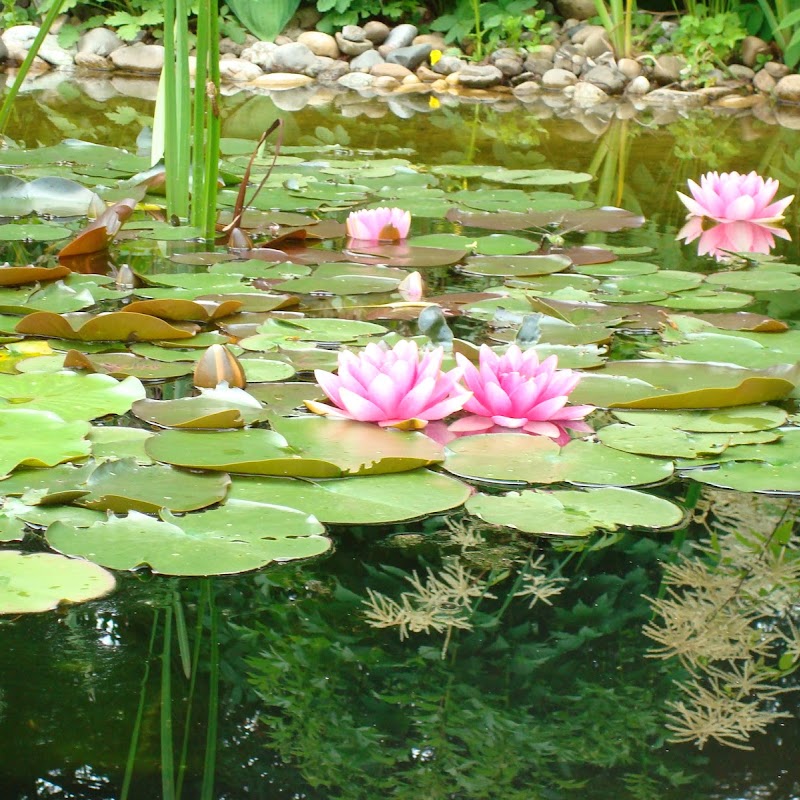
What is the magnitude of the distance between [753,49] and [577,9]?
1362 millimetres

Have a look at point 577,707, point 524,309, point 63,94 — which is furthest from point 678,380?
point 63,94

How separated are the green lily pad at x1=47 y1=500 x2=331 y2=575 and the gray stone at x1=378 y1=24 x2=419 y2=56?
680 centimetres

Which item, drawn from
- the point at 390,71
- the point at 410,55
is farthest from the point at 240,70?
the point at 410,55

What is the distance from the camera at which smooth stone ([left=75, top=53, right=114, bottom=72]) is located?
24.7 feet

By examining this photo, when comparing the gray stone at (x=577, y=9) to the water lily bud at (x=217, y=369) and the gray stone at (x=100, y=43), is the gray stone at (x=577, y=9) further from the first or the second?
the water lily bud at (x=217, y=369)

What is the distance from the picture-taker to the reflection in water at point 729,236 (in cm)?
284

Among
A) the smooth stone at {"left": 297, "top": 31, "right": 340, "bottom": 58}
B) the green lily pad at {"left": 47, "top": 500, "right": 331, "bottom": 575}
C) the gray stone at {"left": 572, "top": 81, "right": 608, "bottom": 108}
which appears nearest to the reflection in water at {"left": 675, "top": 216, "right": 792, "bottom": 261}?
the green lily pad at {"left": 47, "top": 500, "right": 331, "bottom": 575}

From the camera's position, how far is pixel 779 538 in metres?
1.30

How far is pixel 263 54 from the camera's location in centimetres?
743

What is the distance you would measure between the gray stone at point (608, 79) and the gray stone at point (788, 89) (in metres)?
0.92

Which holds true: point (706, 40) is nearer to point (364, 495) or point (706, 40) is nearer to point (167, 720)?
point (364, 495)

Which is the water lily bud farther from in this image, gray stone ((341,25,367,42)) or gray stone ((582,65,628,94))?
gray stone ((341,25,367,42))

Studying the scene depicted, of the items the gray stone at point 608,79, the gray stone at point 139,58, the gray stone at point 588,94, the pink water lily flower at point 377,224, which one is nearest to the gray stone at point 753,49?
the gray stone at point 608,79

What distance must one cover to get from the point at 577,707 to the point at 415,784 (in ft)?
0.59
